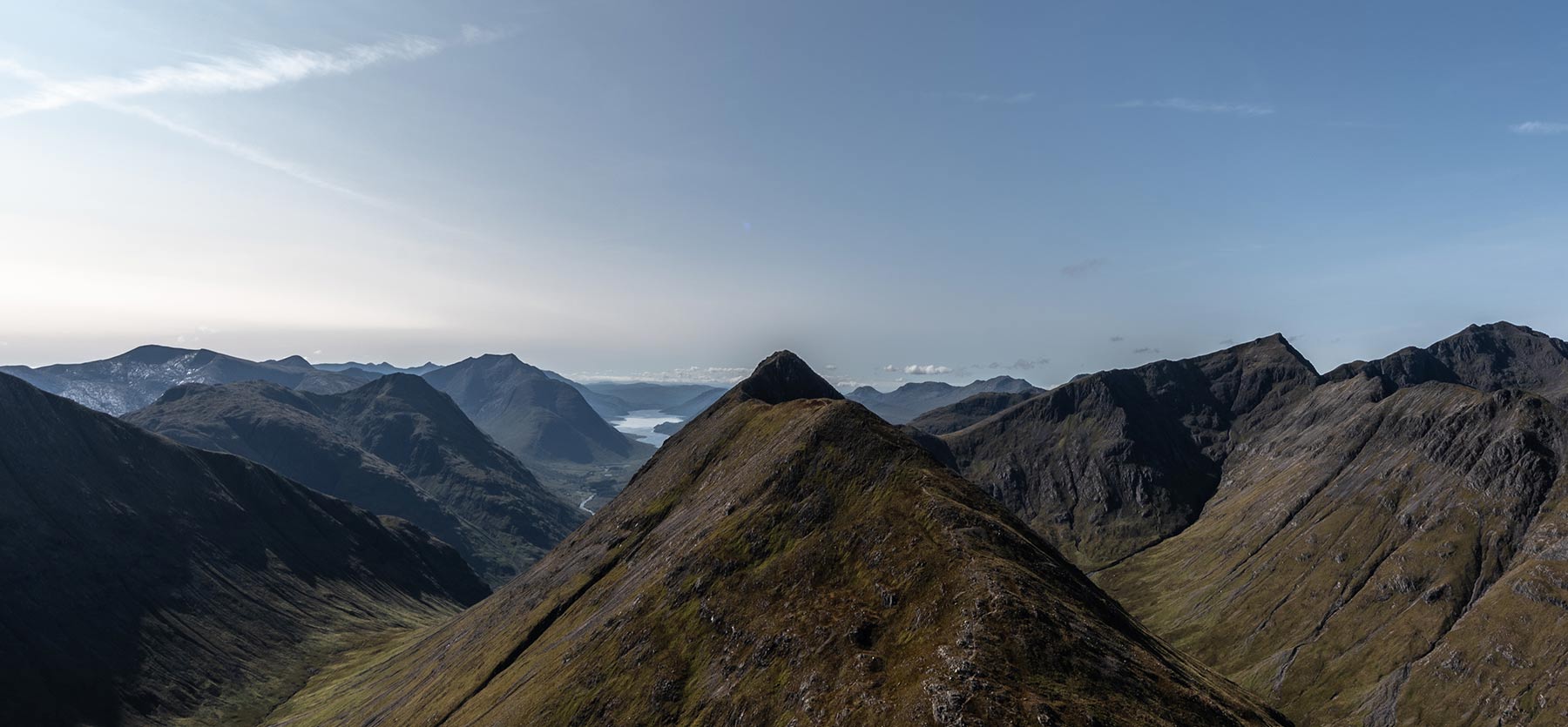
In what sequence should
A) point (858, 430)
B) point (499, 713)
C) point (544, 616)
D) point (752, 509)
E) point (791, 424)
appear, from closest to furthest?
point (499, 713) < point (752, 509) < point (858, 430) < point (544, 616) < point (791, 424)

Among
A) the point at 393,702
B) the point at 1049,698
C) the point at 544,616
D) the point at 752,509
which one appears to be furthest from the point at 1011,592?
the point at 393,702

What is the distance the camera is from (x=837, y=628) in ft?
349

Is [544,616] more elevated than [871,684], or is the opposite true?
[871,684]

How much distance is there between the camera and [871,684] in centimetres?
9281

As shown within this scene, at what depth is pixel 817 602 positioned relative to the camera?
116 metres

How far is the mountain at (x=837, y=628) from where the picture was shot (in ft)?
294

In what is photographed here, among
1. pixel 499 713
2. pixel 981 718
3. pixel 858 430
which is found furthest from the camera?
pixel 858 430

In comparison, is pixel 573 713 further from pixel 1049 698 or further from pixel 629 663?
pixel 1049 698

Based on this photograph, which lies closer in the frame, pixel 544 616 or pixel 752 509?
pixel 752 509

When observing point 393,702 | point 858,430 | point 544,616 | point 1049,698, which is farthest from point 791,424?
point 393,702

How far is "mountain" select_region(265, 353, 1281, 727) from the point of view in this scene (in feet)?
294

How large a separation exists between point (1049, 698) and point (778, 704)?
123ft

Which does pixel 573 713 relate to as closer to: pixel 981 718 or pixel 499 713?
pixel 499 713

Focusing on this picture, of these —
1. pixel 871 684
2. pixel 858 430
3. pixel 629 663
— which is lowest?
pixel 629 663
